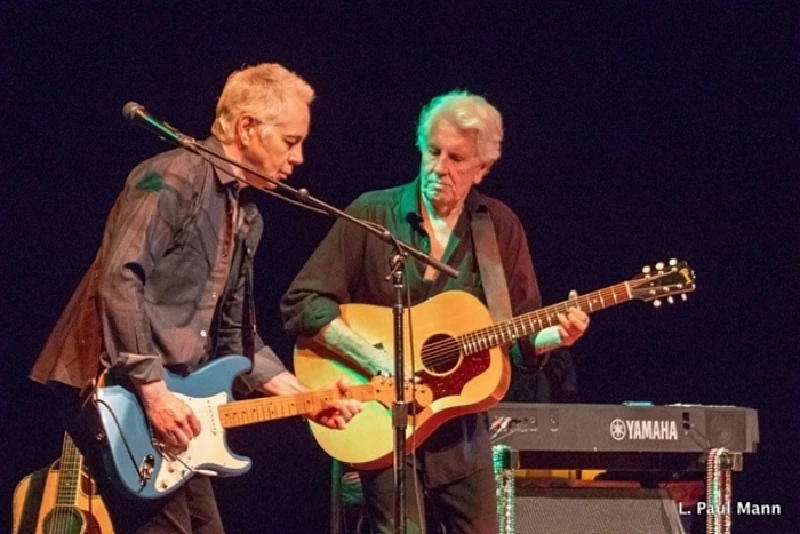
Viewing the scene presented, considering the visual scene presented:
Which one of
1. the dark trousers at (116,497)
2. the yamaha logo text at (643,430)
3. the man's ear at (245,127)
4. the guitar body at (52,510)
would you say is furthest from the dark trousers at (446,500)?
the man's ear at (245,127)

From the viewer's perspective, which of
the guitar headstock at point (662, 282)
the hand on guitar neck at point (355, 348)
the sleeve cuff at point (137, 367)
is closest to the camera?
the sleeve cuff at point (137, 367)

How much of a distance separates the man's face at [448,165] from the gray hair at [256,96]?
83 centimetres

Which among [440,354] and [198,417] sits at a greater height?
[440,354]

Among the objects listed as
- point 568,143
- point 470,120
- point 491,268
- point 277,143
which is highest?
point 568,143

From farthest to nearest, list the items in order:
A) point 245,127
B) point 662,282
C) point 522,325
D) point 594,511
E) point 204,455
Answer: point 594,511 → point 662,282 → point 522,325 → point 245,127 → point 204,455

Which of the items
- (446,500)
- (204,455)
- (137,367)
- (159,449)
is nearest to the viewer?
(137,367)

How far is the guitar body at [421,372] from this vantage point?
4.24 m

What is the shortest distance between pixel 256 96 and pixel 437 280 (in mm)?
1111

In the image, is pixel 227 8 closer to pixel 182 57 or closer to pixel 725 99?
pixel 182 57

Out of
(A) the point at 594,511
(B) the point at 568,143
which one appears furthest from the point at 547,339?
(B) the point at 568,143

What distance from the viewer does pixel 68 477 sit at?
4.35 m

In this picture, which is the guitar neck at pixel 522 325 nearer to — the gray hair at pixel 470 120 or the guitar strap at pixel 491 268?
the guitar strap at pixel 491 268

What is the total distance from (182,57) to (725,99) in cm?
316

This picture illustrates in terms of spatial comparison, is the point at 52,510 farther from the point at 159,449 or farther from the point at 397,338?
the point at 397,338
